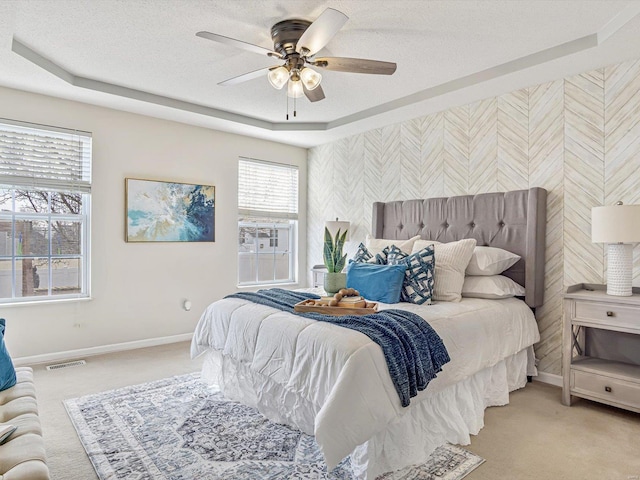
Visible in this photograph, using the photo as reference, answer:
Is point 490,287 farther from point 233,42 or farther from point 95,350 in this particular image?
point 95,350

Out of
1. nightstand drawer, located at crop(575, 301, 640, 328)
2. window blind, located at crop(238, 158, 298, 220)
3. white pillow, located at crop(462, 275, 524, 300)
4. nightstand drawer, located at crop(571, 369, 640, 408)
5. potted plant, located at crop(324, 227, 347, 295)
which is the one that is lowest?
nightstand drawer, located at crop(571, 369, 640, 408)

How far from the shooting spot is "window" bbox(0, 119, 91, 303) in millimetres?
3561

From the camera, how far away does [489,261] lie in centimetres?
315

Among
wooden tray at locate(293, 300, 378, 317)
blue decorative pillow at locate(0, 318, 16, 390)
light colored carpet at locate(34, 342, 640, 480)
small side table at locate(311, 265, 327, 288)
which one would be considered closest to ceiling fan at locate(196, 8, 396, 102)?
wooden tray at locate(293, 300, 378, 317)

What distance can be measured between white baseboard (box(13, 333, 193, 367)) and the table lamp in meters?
4.09

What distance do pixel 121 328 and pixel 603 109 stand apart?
4.81 m

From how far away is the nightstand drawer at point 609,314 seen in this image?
251 centimetres

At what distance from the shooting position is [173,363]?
3.71m

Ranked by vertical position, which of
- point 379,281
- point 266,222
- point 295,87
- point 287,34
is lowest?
point 379,281

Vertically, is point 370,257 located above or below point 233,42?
below

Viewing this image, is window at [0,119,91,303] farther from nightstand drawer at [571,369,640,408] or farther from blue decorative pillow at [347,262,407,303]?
nightstand drawer at [571,369,640,408]

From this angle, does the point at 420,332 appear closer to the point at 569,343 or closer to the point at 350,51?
the point at 569,343

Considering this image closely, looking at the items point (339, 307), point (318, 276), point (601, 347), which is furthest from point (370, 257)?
point (601, 347)

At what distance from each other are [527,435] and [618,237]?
4.57ft
